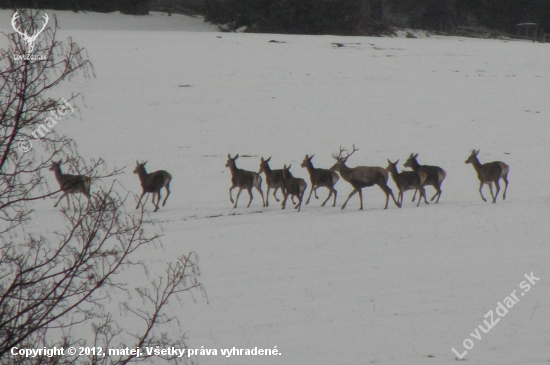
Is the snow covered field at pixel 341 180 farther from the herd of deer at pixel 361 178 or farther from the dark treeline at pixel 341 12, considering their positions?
the dark treeline at pixel 341 12

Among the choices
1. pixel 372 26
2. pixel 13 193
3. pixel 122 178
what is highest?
pixel 372 26

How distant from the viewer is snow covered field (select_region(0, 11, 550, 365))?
351 inches

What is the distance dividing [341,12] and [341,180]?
112 feet

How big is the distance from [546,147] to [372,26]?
32126mm

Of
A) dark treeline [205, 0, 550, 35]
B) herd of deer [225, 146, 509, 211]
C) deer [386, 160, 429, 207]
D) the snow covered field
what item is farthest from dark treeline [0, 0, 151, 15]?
deer [386, 160, 429, 207]

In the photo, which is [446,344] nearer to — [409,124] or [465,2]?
[409,124]

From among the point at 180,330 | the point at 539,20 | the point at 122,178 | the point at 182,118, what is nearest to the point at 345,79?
the point at 182,118

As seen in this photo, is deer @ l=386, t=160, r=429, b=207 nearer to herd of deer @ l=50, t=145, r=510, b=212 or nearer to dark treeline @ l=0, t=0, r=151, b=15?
herd of deer @ l=50, t=145, r=510, b=212

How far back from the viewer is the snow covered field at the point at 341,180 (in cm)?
892

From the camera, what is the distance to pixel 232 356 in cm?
830

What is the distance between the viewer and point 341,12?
55.4 m

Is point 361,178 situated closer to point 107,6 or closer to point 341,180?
point 341,180

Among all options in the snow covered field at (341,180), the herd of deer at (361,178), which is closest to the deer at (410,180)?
the herd of deer at (361,178)

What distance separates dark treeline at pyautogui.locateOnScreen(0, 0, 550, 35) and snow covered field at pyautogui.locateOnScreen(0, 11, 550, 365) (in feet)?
8.56
